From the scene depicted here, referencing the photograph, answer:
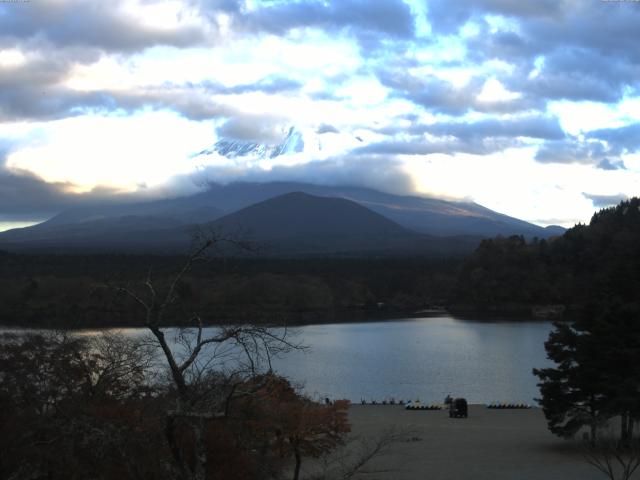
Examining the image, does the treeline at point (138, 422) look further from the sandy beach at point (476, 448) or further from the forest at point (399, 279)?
the forest at point (399, 279)

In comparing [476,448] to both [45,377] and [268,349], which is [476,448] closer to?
[45,377]

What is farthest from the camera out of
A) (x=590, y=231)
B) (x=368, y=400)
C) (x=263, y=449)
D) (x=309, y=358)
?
(x=590, y=231)

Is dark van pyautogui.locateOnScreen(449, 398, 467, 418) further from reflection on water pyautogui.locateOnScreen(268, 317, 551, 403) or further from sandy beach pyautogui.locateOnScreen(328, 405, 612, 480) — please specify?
reflection on water pyautogui.locateOnScreen(268, 317, 551, 403)

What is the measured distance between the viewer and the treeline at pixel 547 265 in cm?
8412

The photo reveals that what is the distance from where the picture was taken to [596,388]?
1733 centimetres

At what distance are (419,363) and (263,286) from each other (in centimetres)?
3967

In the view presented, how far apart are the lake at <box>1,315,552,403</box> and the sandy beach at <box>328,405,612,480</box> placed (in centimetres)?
411

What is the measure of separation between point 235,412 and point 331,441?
29.0 feet

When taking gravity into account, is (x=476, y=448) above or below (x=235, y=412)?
below

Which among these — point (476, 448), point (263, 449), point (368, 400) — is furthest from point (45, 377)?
point (368, 400)

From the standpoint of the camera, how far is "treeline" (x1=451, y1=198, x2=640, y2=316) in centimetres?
8412

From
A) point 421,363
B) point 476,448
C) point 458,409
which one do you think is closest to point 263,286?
point 421,363

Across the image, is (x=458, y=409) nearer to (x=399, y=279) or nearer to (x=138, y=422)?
(x=138, y=422)

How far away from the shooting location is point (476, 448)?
62.6ft
